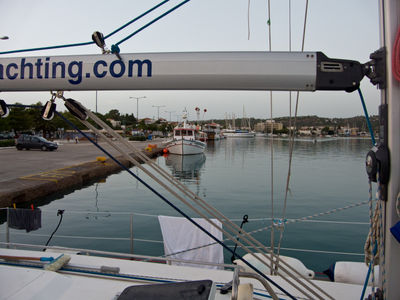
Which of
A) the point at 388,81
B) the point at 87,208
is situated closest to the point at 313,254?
the point at 388,81

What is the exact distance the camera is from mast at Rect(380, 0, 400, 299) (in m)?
2.25

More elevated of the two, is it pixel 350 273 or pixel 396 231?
pixel 396 231

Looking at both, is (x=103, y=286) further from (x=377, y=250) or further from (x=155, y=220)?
(x=155, y=220)

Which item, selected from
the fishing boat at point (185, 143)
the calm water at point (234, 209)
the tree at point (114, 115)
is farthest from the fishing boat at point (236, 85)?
the tree at point (114, 115)

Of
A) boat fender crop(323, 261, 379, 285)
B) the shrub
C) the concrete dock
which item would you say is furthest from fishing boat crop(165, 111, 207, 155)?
boat fender crop(323, 261, 379, 285)

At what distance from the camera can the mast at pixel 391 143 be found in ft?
7.39

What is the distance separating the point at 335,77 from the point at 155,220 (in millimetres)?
11619

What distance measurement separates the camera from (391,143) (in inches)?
89.1

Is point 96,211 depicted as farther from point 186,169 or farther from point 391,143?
point 186,169

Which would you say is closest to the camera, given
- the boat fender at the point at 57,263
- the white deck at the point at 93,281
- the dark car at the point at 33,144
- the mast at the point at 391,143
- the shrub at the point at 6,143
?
the mast at the point at 391,143

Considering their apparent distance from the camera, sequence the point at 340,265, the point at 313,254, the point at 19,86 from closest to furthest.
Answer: the point at 19,86
the point at 340,265
the point at 313,254

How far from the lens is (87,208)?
15.3 m

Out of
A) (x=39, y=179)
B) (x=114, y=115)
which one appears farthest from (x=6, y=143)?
(x=114, y=115)

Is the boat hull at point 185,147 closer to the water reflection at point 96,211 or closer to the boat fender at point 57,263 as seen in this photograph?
the water reflection at point 96,211
